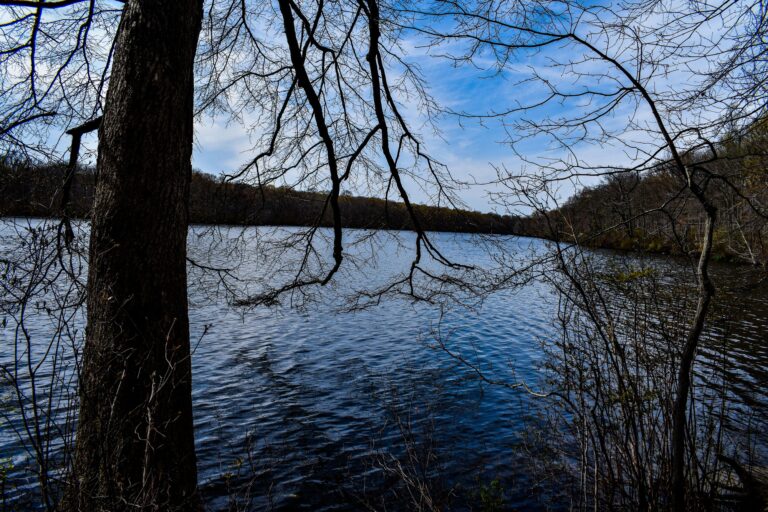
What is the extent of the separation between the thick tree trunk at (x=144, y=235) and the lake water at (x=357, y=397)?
22.5 inches

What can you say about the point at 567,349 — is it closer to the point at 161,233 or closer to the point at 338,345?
the point at 161,233

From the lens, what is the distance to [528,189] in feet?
13.7

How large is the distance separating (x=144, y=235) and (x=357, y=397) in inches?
241

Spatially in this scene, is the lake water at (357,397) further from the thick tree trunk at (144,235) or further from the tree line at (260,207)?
the thick tree trunk at (144,235)

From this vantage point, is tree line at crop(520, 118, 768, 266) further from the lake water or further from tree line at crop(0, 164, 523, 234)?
tree line at crop(0, 164, 523, 234)

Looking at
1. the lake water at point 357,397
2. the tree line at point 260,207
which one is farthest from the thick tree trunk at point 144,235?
the tree line at point 260,207

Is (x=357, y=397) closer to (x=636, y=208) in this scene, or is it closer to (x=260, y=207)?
(x=260, y=207)

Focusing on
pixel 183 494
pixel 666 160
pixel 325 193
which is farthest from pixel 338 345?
pixel 666 160

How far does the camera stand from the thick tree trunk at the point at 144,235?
348 centimetres

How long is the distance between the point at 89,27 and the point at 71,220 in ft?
9.67

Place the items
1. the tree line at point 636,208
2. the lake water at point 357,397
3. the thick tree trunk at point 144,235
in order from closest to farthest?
the thick tree trunk at point 144,235 < the tree line at point 636,208 < the lake water at point 357,397

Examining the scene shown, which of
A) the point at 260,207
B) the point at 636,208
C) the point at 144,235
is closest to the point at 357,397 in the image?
the point at 260,207

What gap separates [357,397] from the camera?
8.78m

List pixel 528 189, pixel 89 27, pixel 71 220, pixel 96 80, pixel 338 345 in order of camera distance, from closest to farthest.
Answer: pixel 528 189, pixel 71 220, pixel 89 27, pixel 96 80, pixel 338 345
